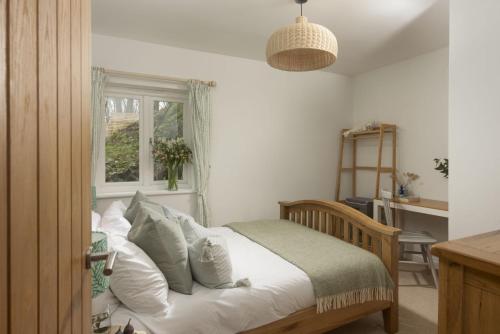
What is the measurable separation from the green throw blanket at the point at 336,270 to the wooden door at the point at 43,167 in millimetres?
1310

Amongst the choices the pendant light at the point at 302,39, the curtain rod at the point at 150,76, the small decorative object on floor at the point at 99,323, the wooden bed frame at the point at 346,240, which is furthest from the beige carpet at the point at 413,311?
the curtain rod at the point at 150,76

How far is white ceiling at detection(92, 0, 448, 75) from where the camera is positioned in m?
2.37

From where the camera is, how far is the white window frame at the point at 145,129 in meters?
3.03

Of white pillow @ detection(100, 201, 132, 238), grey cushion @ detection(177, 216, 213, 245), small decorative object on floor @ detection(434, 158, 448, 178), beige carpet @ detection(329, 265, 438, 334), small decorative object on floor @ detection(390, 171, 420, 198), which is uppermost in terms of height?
small decorative object on floor @ detection(434, 158, 448, 178)

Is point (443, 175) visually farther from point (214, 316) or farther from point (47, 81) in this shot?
point (47, 81)

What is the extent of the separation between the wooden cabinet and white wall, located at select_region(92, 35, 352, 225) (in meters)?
2.69

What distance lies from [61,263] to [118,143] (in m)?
2.81

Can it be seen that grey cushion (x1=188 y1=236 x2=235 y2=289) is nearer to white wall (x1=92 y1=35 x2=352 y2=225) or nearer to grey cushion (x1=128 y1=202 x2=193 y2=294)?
grey cushion (x1=128 y1=202 x2=193 y2=294)

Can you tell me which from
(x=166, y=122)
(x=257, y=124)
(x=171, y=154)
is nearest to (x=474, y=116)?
(x=257, y=124)

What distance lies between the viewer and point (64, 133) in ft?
2.16

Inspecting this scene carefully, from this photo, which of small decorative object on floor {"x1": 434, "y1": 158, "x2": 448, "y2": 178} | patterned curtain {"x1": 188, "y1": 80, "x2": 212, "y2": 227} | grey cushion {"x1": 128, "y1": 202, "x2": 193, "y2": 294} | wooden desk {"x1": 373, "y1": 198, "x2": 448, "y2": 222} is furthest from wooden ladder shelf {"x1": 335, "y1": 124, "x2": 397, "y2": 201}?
grey cushion {"x1": 128, "y1": 202, "x2": 193, "y2": 294}

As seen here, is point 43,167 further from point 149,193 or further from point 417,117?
point 417,117

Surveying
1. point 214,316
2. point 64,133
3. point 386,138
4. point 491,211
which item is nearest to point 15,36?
point 64,133

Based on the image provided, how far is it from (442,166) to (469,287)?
2.67 m
